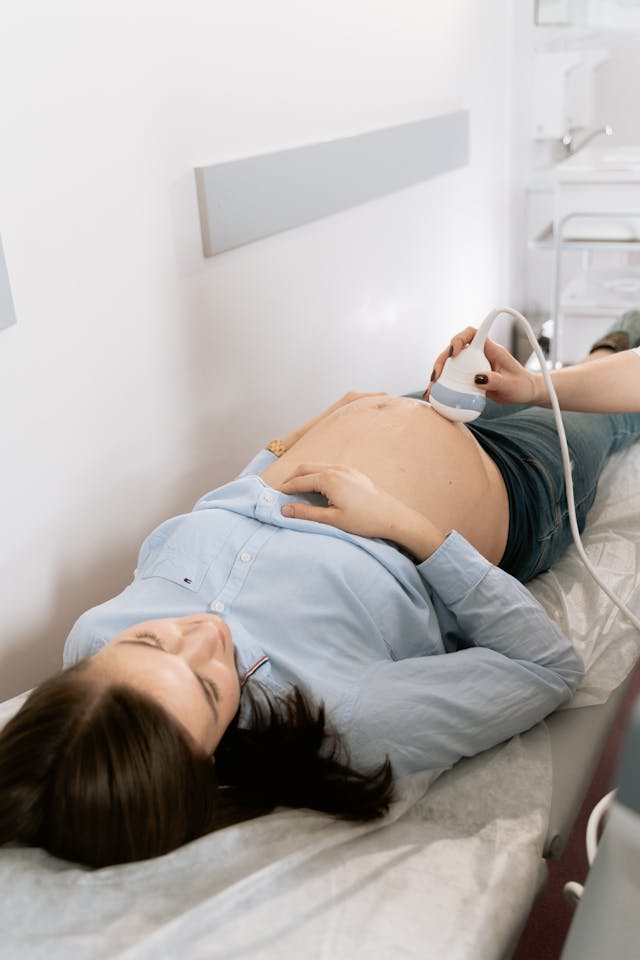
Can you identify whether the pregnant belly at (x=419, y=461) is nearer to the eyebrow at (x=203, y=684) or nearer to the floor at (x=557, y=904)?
the floor at (x=557, y=904)

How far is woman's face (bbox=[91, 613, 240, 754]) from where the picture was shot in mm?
999

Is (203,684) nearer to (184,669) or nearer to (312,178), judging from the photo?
(184,669)

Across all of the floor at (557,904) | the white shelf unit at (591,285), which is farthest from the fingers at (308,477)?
the white shelf unit at (591,285)

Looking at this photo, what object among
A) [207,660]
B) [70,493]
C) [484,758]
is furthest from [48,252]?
[484,758]

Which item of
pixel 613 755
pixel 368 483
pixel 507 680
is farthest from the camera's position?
pixel 613 755

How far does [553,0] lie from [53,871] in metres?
3.40

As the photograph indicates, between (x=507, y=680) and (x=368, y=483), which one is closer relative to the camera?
(x=507, y=680)

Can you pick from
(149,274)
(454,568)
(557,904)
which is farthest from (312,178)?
(557,904)

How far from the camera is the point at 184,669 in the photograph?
1.03m

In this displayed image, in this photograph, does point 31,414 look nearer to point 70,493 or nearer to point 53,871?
point 70,493

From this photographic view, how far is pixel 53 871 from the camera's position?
96 cm

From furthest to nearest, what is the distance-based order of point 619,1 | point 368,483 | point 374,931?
point 619,1
point 368,483
point 374,931

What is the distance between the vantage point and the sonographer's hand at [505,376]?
149 cm

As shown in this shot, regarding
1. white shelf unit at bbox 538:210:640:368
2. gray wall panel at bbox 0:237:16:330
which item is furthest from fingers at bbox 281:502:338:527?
white shelf unit at bbox 538:210:640:368
